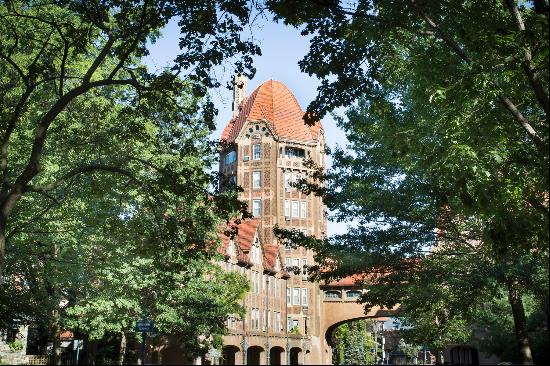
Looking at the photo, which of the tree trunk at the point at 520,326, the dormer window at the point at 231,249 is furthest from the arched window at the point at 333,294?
the tree trunk at the point at 520,326

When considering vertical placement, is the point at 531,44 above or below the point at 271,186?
below

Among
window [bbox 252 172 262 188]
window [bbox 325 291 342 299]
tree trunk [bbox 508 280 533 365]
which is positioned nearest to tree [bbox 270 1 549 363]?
tree trunk [bbox 508 280 533 365]

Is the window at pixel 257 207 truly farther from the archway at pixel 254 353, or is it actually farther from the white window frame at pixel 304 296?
the archway at pixel 254 353

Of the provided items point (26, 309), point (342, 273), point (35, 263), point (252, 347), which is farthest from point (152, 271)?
point (252, 347)

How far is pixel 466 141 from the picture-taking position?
13.0 meters

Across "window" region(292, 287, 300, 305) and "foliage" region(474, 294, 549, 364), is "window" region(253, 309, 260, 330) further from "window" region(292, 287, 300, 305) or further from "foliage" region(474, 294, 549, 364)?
"foliage" region(474, 294, 549, 364)

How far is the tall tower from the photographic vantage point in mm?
67438

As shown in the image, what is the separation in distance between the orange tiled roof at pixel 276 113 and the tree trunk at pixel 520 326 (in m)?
53.6

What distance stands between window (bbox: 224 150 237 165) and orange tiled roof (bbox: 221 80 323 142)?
5.59ft

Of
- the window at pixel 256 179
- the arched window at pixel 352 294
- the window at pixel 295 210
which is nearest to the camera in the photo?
the arched window at pixel 352 294

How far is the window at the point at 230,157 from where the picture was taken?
73700mm

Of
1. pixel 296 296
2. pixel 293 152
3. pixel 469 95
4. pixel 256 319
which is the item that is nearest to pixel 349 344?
pixel 296 296

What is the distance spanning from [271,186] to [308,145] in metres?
8.17

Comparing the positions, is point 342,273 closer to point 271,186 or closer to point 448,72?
point 448,72
